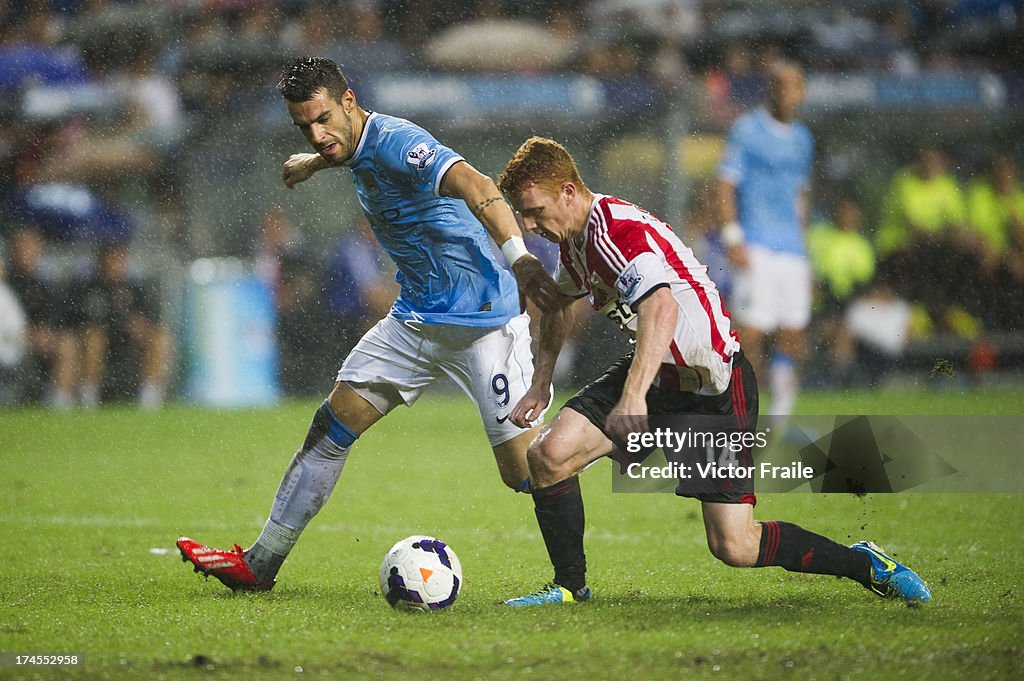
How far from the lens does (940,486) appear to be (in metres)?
8.66

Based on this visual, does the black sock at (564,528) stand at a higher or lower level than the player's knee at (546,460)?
lower

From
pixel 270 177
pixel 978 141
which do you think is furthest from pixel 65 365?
pixel 978 141

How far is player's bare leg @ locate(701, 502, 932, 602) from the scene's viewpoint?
15.9 ft

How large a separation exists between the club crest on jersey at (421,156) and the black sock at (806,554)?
189 centimetres

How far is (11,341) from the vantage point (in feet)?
42.2

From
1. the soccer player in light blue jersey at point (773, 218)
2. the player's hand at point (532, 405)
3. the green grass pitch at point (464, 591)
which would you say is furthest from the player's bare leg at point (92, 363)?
the player's hand at point (532, 405)

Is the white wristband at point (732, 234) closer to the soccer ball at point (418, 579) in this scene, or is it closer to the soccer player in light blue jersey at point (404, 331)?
the soccer player in light blue jersey at point (404, 331)

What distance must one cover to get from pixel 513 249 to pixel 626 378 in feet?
2.15

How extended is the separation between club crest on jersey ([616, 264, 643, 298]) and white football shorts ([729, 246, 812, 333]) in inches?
190

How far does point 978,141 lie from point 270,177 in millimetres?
8640

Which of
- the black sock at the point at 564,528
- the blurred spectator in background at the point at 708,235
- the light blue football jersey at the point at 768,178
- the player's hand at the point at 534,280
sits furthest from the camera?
the blurred spectator in background at the point at 708,235

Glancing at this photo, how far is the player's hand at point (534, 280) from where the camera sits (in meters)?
4.75

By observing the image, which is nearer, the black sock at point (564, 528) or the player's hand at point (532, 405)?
the player's hand at point (532, 405)

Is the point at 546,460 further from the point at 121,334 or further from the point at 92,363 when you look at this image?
the point at 121,334
